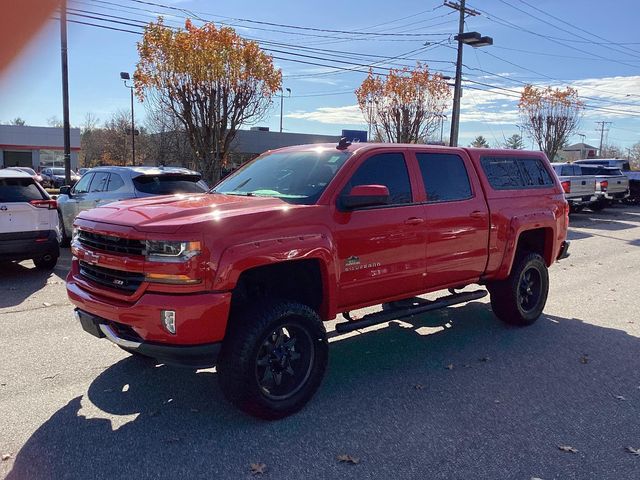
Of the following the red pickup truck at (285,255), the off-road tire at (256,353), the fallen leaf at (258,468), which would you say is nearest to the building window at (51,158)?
the red pickup truck at (285,255)

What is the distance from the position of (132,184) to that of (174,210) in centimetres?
602

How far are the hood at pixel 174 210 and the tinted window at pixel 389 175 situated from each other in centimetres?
82

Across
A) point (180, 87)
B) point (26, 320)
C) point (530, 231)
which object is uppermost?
point (180, 87)

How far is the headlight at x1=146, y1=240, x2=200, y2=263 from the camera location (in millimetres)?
3506

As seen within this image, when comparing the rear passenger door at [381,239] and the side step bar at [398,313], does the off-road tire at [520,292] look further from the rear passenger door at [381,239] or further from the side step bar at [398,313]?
the rear passenger door at [381,239]

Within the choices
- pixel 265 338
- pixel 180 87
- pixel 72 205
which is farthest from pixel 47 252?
pixel 180 87

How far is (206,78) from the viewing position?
20.3 m

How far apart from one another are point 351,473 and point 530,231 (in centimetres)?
436

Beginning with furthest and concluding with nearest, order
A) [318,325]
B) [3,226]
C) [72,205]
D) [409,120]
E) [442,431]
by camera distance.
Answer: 1. [409,120]
2. [72,205]
3. [3,226]
4. [318,325]
5. [442,431]

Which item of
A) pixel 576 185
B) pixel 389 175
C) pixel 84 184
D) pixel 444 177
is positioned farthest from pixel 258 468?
pixel 576 185

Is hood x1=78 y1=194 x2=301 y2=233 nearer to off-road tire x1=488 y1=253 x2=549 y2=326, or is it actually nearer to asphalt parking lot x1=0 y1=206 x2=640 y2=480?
asphalt parking lot x1=0 y1=206 x2=640 y2=480

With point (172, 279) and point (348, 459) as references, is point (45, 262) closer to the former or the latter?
point (172, 279)

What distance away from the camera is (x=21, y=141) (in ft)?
186

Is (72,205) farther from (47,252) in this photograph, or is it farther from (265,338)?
(265,338)
